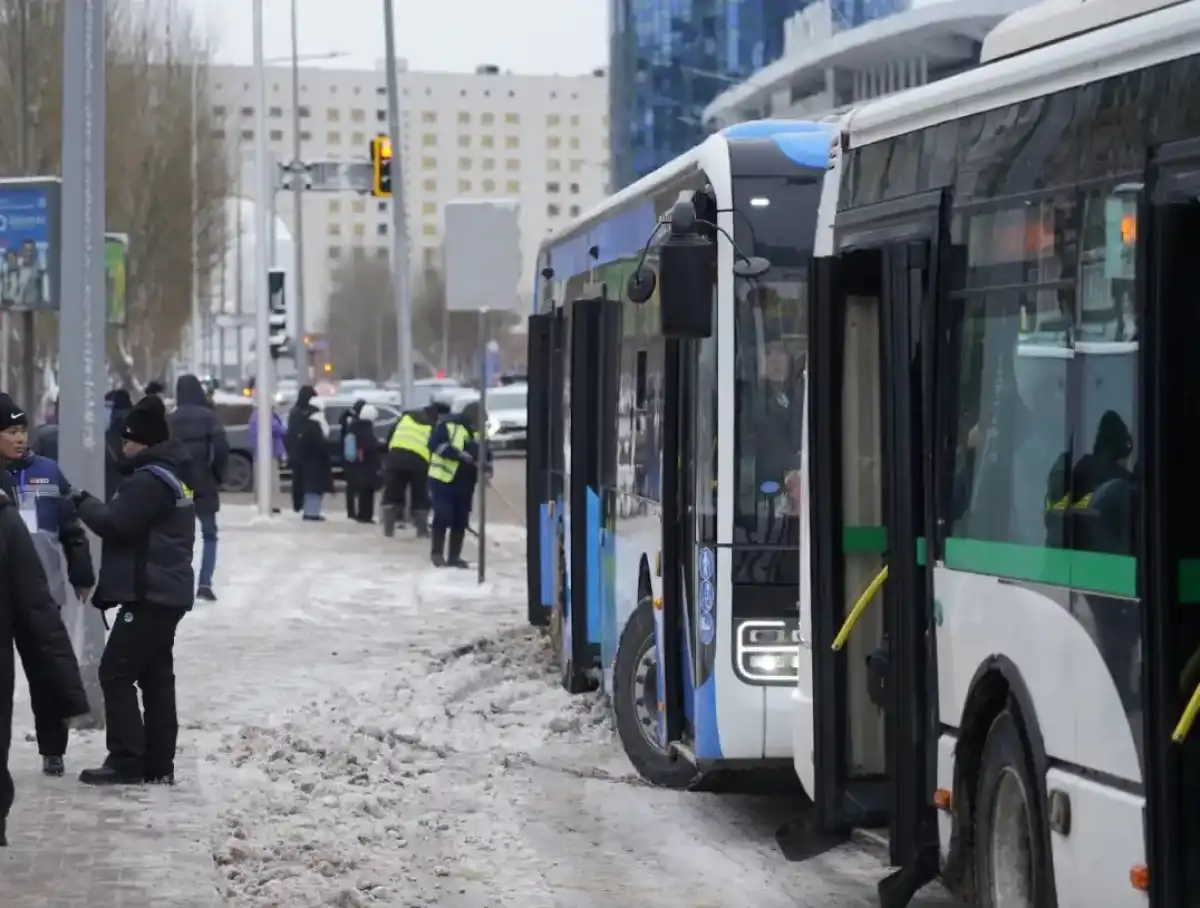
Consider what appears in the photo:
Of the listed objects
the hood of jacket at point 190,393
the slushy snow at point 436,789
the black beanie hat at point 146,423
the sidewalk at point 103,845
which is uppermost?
the hood of jacket at point 190,393

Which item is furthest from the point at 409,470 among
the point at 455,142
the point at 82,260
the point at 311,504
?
the point at 455,142

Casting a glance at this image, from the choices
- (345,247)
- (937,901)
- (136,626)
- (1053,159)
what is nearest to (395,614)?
(136,626)

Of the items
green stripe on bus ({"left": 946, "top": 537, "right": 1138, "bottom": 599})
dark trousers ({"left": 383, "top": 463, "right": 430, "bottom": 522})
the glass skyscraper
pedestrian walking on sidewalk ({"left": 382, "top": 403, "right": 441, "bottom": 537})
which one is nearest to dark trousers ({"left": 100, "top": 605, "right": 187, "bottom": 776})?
green stripe on bus ({"left": 946, "top": 537, "right": 1138, "bottom": 599})

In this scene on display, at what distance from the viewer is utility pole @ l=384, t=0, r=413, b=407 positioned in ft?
109

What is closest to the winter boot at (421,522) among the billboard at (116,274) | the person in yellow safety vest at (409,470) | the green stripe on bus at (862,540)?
the person in yellow safety vest at (409,470)

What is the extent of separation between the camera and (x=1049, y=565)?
677 centimetres

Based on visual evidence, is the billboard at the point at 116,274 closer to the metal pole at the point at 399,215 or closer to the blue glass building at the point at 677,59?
the metal pole at the point at 399,215

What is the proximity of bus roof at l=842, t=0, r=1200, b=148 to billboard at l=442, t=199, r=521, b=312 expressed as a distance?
45.6 feet

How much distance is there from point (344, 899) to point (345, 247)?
573 feet

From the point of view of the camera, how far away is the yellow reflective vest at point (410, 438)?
1166 inches

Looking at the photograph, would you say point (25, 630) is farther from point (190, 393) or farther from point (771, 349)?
point (190, 393)

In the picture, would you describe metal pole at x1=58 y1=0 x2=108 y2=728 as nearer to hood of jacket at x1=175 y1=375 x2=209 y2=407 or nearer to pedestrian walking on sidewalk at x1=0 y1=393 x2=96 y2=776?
pedestrian walking on sidewalk at x1=0 y1=393 x2=96 y2=776

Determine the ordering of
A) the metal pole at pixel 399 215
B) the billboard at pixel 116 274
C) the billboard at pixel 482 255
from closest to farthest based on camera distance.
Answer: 1. the billboard at pixel 482 255
2. the billboard at pixel 116 274
3. the metal pole at pixel 399 215

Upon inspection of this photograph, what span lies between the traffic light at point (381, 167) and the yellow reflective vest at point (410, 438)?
3864 millimetres
